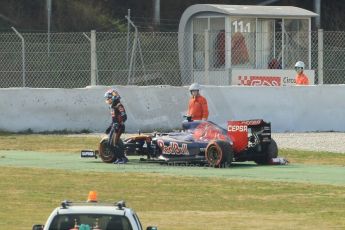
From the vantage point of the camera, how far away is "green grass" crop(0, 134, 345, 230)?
18.1 meters

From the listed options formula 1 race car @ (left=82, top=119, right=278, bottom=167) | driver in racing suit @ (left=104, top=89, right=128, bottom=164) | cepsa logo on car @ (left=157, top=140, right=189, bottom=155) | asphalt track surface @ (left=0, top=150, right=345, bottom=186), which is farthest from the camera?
driver in racing suit @ (left=104, top=89, right=128, bottom=164)

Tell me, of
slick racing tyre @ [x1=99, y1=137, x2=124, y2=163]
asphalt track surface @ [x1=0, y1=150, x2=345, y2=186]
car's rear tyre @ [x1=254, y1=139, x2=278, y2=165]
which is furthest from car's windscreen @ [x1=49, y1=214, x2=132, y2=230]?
slick racing tyre @ [x1=99, y1=137, x2=124, y2=163]

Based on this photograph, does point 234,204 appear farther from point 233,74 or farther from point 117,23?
point 117,23

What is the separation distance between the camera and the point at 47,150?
29891 mm

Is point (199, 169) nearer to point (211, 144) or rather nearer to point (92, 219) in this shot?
point (211, 144)

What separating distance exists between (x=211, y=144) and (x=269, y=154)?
4.49 feet

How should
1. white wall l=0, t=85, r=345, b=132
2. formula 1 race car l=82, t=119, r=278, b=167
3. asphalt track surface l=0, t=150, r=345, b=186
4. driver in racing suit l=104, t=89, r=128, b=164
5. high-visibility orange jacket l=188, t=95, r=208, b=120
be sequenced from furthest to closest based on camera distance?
white wall l=0, t=85, r=345, b=132
high-visibility orange jacket l=188, t=95, r=208, b=120
driver in racing suit l=104, t=89, r=128, b=164
formula 1 race car l=82, t=119, r=278, b=167
asphalt track surface l=0, t=150, r=345, b=186

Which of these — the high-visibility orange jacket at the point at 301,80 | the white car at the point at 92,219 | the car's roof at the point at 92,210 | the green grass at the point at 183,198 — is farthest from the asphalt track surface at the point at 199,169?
the white car at the point at 92,219

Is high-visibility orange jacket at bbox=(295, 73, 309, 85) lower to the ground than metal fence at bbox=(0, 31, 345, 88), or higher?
lower

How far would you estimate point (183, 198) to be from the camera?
20.8 m

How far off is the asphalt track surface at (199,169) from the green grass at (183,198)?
66 centimetres

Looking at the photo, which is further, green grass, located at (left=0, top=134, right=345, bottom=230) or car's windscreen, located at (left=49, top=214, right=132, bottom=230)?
green grass, located at (left=0, top=134, right=345, bottom=230)

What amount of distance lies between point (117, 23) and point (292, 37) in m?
12.5

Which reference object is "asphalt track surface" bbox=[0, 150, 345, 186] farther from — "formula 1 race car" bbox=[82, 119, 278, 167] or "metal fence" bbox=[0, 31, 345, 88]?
"metal fence" bbox=[0, 31, 345, 88]
